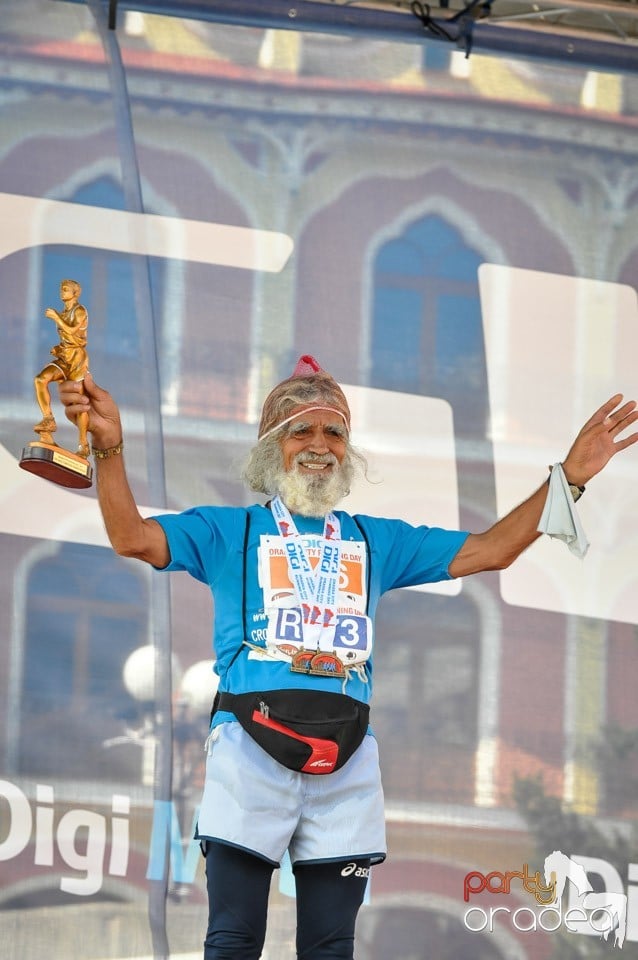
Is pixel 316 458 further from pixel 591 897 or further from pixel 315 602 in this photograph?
pixel 591 897

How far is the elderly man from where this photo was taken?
2232 mm

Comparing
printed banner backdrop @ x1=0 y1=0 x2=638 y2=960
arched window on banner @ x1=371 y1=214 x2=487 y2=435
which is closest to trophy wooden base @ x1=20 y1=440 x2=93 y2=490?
printed banner backdrop @ x1=0 y1=0 x2=638 y2=960

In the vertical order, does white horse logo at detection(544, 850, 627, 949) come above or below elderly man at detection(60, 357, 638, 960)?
below

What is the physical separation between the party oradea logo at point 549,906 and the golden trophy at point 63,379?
1.86 meters

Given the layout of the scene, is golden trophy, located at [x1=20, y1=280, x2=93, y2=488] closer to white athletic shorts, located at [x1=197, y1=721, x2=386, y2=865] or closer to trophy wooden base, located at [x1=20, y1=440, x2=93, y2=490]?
trophy wooden base, located at [x1=20, y1=440, x2=93, y2=490]

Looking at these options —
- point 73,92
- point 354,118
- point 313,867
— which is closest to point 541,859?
point 313,867

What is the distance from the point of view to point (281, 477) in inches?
97.7

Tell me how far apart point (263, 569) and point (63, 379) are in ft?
1.53

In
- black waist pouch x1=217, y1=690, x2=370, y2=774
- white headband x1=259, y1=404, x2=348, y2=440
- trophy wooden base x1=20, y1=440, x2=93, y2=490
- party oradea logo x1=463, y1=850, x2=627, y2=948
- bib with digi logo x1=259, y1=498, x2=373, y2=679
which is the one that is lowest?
party oradea logo x1=463, y1=850, x2=627, y2=948

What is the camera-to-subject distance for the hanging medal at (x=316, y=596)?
2282 millimetres

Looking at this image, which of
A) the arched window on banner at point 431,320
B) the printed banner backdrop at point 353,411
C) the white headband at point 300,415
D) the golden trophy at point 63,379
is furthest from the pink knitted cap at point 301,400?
the arched window on banner at point 431,320

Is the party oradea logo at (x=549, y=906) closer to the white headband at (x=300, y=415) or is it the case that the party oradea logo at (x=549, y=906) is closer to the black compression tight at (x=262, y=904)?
the black compression tight at (x=262, y=904)

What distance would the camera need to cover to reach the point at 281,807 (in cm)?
226

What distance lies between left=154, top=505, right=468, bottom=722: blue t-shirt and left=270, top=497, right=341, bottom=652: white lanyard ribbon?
16 millimetres
